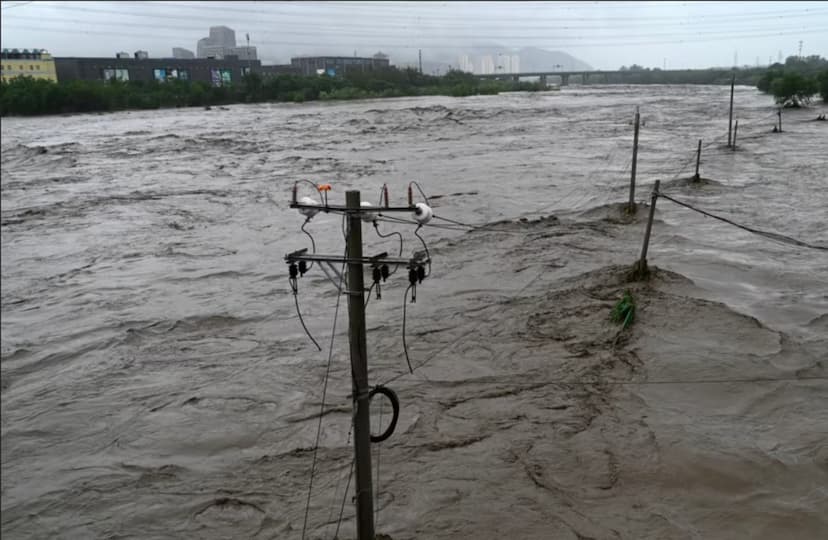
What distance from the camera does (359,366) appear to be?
4.11 meters

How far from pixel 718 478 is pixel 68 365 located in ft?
25.0

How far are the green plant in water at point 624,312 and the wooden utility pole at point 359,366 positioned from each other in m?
5.64

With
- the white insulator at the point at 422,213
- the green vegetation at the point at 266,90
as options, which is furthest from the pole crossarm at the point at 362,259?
the green vegetation at the point at 266,90

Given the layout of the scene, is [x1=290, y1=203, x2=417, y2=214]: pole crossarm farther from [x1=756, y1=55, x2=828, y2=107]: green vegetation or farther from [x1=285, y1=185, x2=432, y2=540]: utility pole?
[x1=756, y1=55, x2=828, y2=107]: green vegetation

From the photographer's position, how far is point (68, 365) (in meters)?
8.84

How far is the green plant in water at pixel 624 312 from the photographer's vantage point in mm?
9159

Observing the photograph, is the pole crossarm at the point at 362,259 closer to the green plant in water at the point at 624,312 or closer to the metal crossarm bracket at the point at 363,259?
the metal crossarm bracket at the point at 363,259

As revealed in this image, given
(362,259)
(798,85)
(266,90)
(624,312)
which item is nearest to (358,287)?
(362,259)

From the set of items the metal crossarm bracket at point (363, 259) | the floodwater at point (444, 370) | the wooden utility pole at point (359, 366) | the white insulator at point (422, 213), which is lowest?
the floodwater at point (444, 370)

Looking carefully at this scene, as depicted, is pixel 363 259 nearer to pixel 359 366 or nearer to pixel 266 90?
pixel 359 366

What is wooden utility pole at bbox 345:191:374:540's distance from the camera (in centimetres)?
388

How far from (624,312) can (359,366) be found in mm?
6065

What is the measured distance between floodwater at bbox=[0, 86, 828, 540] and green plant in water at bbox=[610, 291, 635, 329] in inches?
8.8

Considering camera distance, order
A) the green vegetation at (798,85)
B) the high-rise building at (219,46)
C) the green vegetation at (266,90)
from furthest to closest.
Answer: the green vegetation at (266,90) → the green vegetation at (798,85) → the high-rise building at (219,46)
